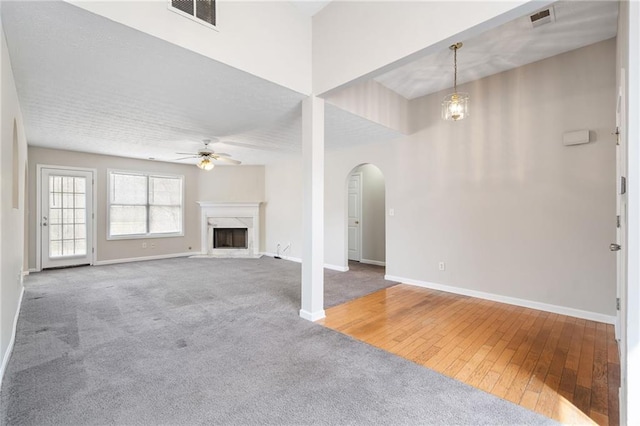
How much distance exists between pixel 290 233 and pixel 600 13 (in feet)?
20.4

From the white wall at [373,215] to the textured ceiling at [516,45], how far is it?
2.83 m

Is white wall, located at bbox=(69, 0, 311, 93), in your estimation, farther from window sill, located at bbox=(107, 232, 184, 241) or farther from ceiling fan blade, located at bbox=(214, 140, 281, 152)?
window sill, located at bbox=(107, 232, 184, 241)

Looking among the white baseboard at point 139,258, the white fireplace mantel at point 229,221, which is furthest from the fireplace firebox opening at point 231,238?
the white baseboard at point 139,258

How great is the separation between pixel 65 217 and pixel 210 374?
20.1ft

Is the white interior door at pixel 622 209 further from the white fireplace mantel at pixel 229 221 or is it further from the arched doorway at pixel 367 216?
the white fireplace mantel at pixel 229 221

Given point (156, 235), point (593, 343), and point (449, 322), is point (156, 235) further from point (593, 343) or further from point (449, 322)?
point (593, 343)

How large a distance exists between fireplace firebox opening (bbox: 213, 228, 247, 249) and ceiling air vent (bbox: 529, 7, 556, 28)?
280 inches

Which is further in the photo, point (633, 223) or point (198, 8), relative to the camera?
point (198, 8)

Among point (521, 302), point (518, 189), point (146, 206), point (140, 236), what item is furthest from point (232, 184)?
point (521, 302)

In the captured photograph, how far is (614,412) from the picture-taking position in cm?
173

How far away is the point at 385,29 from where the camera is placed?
2.58 meters

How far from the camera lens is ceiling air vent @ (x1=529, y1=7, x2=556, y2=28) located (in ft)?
8.44

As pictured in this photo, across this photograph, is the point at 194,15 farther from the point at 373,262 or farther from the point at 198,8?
the point at 373,262

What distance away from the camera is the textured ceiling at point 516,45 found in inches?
104
